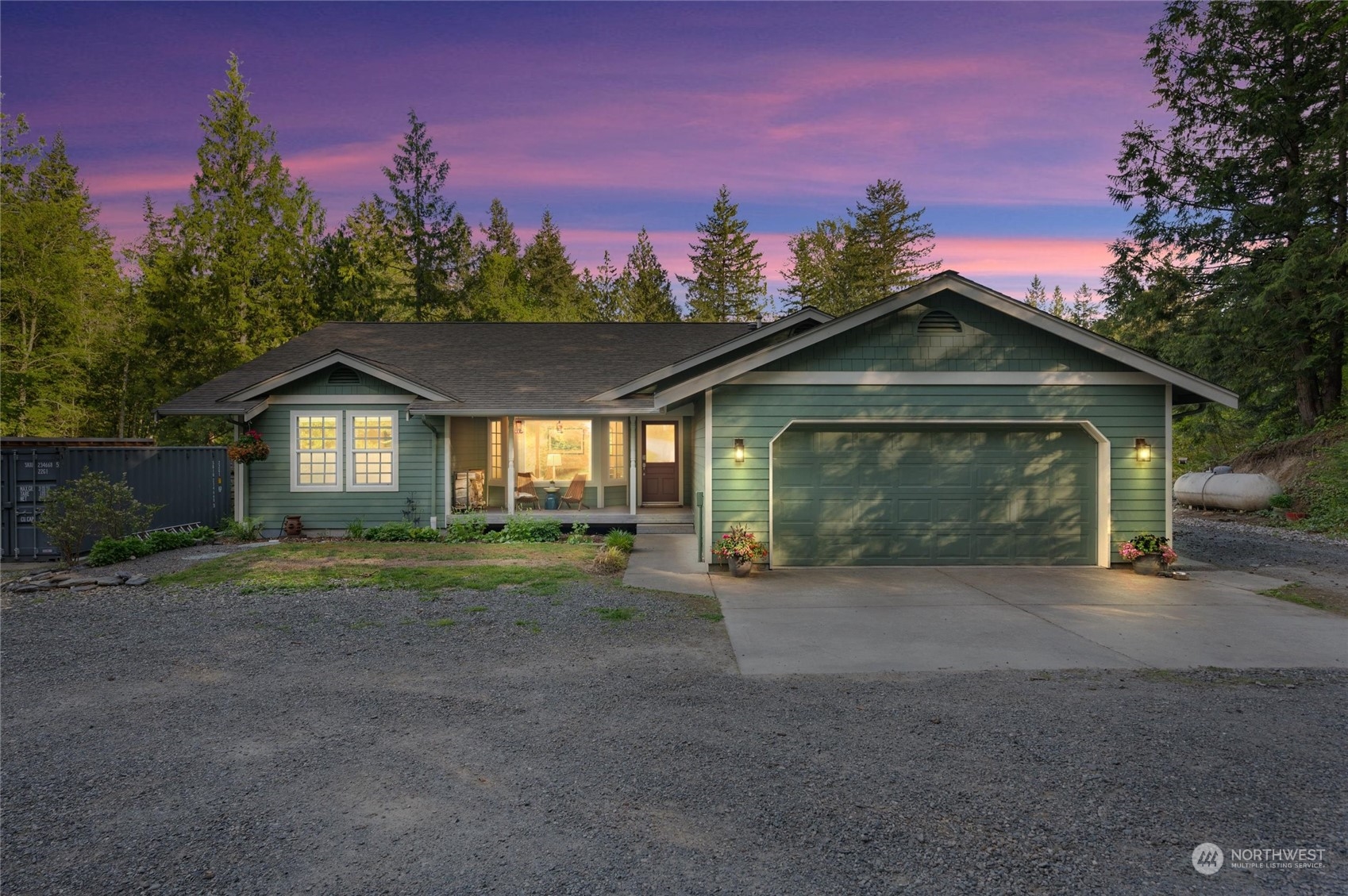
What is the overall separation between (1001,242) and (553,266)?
27.6 metres

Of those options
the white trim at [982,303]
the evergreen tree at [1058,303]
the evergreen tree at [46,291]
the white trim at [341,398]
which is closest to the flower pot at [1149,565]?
the white trim at [982,303]

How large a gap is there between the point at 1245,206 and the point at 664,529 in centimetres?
2018

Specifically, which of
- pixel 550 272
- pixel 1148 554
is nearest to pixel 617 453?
pixel 1148 554

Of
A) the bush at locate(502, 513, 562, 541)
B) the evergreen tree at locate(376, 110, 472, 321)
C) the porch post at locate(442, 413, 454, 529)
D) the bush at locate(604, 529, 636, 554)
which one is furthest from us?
the evergreen tree at locate(376, 110, 472, 321)

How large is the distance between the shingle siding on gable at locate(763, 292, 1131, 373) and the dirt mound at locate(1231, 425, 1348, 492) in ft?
39.1

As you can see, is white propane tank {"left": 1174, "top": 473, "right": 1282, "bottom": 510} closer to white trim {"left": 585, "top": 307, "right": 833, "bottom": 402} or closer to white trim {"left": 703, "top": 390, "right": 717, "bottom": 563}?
white trim {"left": 585, "top": 307, "right": 833, "bottom": 402}

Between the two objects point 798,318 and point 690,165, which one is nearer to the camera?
point 798,318

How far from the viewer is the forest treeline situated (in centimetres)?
1877

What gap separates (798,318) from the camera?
38.3ft

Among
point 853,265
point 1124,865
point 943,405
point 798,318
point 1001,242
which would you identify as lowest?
point 1124,865

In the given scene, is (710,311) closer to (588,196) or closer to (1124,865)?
(588,196)

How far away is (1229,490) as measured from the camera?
17.0 metres

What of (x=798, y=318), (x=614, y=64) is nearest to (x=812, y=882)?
(x=798, y=318)

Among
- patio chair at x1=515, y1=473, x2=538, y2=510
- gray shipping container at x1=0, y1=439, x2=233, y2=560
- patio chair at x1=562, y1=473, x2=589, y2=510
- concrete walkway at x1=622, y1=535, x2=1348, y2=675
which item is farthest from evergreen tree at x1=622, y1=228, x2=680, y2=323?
concrete walkway at x1=622, y1=535, x2=1348, y2=675
